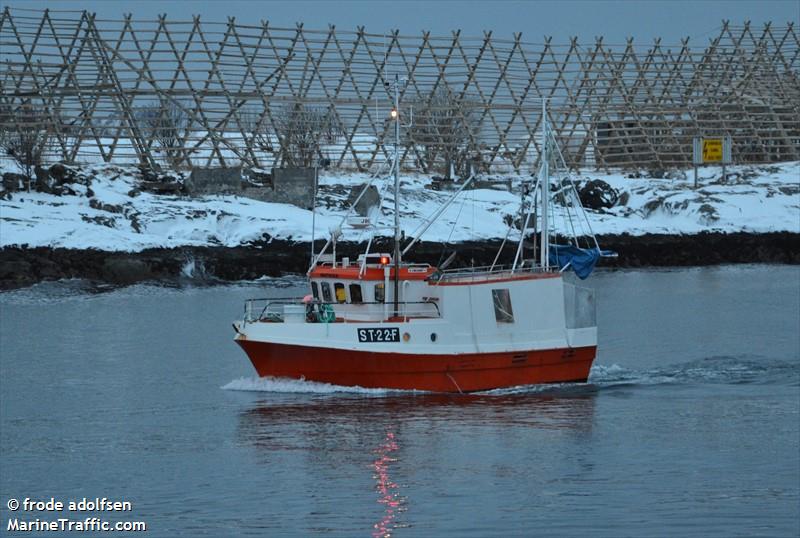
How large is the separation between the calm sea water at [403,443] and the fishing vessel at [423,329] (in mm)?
528

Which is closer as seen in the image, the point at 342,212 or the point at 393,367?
the point at 393,367

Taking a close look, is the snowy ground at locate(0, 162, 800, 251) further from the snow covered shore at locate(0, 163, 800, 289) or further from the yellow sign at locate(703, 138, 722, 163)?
the yellow sign at locate(703, 138, 722, 163)

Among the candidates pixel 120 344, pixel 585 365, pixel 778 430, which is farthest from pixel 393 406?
pixel 120 344

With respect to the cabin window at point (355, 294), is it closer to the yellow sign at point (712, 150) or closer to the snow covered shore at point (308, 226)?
the snow covered shore at point (308, 226)

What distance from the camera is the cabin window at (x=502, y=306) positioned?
3997 centimetres

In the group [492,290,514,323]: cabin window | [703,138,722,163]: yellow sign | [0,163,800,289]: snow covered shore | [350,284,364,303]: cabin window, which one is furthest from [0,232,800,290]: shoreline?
[492,290,514,323]: cabin window

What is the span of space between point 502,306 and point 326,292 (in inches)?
166

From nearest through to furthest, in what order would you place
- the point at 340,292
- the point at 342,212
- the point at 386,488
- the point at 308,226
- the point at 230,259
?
the point at 386,488 < the point at 340,292 < the point at 230,259 < the point at 308,226 < the point at 342,212

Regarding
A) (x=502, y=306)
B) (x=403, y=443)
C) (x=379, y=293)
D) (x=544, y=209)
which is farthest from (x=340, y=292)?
(x=403, y=443)

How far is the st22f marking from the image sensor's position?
38.9 m

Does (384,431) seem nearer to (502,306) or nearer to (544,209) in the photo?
(502,306)

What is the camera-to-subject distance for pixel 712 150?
283 feet

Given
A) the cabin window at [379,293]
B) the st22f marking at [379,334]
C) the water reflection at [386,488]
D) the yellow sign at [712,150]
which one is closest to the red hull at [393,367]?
the st22f marking at [379,334]

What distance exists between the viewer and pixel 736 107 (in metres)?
92.6
